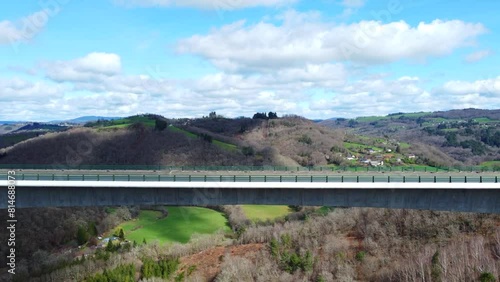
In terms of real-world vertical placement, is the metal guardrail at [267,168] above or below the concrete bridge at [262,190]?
above

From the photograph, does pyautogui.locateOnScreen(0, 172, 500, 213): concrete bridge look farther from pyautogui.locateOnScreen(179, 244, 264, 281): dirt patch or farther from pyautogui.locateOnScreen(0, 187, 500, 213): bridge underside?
pyautogui.locateOnScreen(179, 244, 264, 281): dirt patch

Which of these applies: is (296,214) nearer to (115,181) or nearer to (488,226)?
(488,226)

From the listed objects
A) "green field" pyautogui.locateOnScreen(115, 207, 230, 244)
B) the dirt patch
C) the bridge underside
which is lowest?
the dirt patch

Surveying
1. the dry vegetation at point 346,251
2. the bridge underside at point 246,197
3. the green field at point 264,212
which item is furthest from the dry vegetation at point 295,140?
the bridge underside at point 246,197

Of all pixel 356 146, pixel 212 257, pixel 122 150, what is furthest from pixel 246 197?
pixel 356 146

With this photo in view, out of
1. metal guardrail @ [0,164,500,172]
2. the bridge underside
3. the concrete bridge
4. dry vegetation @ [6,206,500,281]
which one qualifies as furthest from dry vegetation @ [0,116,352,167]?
the concrete bridge

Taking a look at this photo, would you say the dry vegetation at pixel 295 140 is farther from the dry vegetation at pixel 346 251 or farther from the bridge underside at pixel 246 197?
the bridge underside at pixel 246 197
